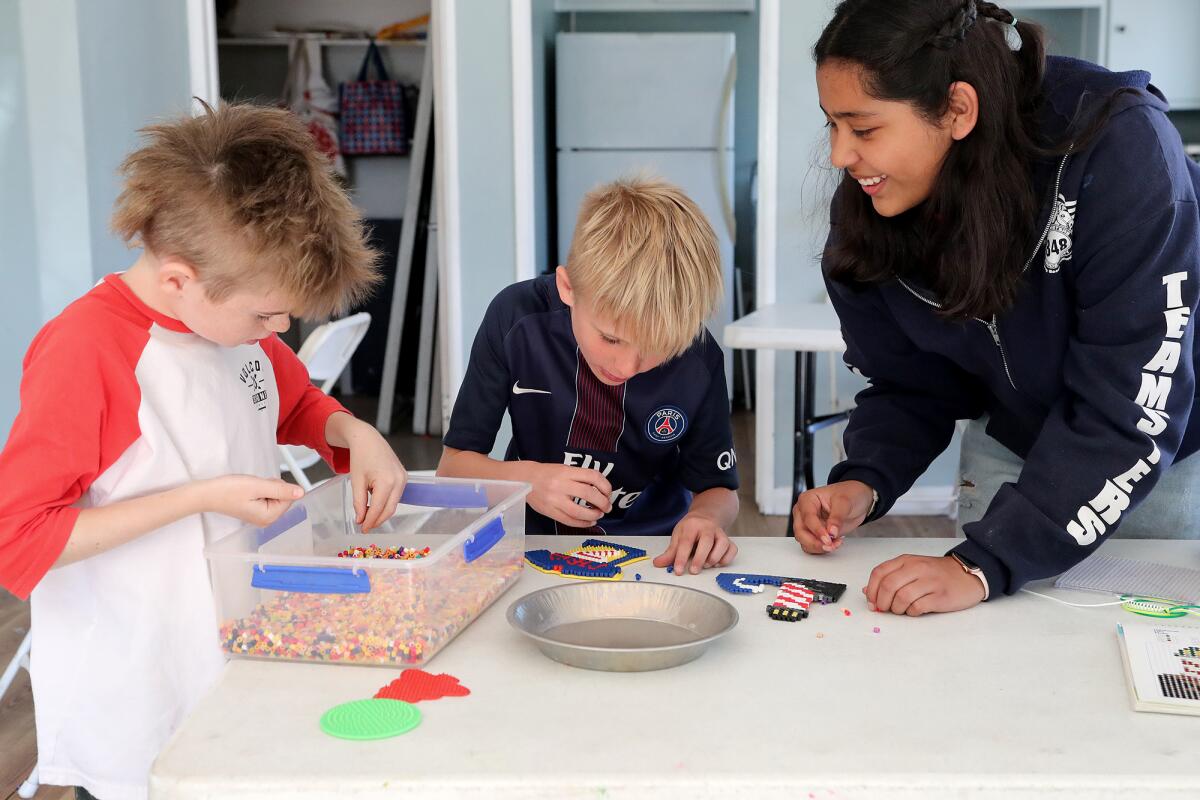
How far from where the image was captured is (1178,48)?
4500mm

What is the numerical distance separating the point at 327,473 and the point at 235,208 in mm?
3732

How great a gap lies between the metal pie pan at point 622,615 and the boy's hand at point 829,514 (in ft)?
0.95

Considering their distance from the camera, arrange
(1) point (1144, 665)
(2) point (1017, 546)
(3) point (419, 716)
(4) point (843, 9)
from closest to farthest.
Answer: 1. (3) point (419, 716)
2. (1) point (1144, 665)
3. (2) point (1017, 546)
4. (4) point (843, 9)

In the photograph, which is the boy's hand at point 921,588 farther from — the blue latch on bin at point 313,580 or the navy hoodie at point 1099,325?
the blue latch on bin at point 313,580

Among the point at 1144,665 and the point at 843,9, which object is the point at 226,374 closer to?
the point at 843,9

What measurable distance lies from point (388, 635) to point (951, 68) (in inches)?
32.4

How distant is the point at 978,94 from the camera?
1212mm

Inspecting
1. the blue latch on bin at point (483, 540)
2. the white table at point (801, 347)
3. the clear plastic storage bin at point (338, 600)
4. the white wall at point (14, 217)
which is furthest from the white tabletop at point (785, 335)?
the white wall at point (14, 217)

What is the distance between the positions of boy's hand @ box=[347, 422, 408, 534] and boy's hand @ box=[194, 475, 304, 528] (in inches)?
7.5

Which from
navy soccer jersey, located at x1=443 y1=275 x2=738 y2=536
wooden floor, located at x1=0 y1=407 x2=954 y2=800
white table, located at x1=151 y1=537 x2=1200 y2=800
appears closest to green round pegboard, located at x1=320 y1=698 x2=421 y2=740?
white table, located at x1=151 y1=537 x2=1200 y2=800

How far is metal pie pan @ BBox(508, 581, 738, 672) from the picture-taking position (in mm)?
1052

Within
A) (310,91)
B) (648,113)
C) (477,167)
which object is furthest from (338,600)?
(310,91)

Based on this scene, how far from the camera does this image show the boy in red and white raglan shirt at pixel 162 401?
111 cm

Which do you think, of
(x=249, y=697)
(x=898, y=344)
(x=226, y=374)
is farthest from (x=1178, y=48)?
(x=249, y=697)
